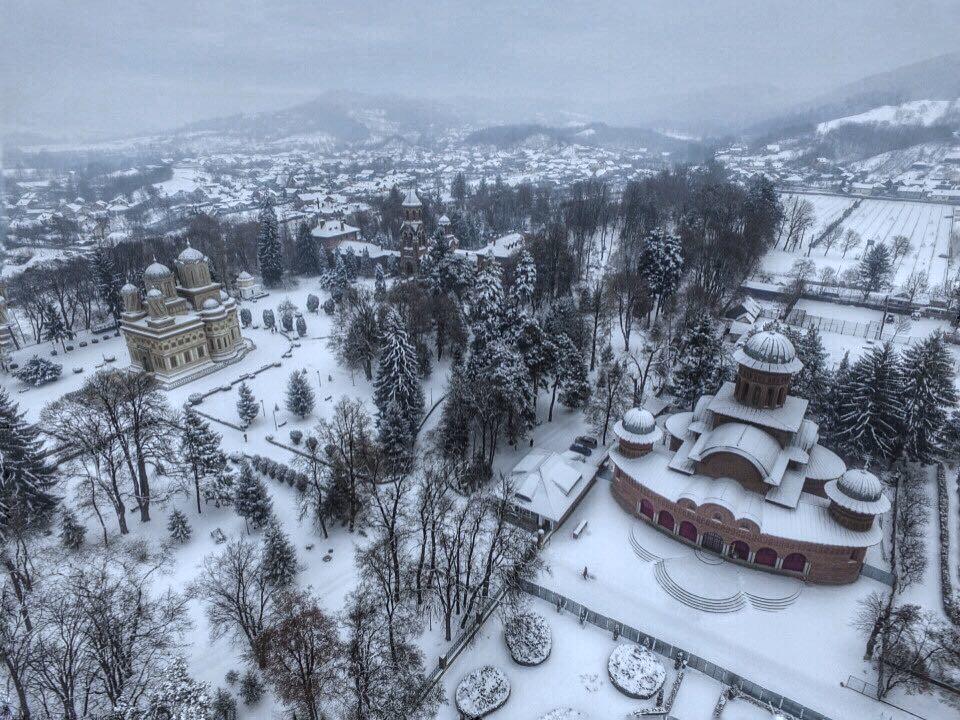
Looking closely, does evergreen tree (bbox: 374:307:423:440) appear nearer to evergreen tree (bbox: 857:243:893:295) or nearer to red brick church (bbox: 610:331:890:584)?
red brick church (bbox: 610:331:890:584)

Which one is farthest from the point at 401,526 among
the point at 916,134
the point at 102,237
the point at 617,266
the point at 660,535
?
the point at 916,134

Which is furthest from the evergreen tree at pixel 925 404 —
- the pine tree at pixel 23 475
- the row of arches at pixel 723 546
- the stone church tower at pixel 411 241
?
the stone church tower at pixel 411 241

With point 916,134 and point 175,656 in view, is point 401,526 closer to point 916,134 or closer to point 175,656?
point 175,656

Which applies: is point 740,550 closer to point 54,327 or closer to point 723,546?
point 723,546

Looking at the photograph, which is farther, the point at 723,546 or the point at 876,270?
the point at 876,270

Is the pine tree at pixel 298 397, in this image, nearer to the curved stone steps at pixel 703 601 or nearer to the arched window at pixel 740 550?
the curved stone steps at pixel 703 601

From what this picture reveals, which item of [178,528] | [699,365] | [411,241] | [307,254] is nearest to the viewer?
[178,528]

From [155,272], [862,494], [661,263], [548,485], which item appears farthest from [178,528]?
[661,263]

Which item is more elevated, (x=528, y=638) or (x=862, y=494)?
(x=862, y=494)
